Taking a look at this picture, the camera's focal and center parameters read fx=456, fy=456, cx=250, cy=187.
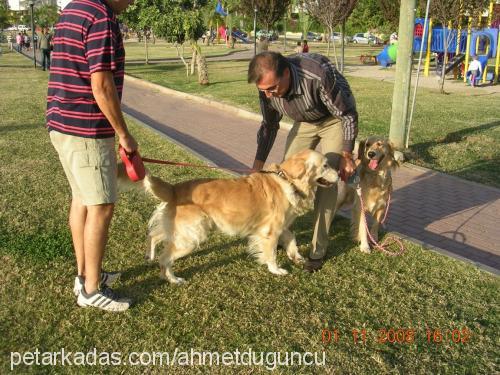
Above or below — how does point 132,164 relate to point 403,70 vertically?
below

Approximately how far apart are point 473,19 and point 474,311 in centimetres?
1560

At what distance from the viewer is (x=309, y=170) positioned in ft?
13.4

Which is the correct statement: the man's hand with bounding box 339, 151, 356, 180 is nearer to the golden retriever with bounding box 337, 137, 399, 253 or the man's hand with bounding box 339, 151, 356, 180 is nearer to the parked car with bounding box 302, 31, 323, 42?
the golden retriever with bounding box 337, 137, 399, 253

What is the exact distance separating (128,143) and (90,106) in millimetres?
353

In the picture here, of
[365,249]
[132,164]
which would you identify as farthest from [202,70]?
[132,164]

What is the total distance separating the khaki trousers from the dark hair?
35.3 inches

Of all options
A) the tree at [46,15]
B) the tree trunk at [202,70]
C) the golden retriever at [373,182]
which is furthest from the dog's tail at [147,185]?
the tree at [46,15]

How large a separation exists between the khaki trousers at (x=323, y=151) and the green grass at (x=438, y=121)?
4286 millimetres

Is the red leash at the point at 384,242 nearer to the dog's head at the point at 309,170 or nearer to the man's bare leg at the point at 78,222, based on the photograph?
the dog's head at the point at 309,170

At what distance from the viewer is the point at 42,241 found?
15.5 ft

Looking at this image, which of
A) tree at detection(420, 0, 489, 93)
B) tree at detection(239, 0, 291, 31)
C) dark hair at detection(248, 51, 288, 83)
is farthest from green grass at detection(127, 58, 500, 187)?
tree at detection(239, 0, 291, 31)

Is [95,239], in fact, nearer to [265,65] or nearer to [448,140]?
[265,65]

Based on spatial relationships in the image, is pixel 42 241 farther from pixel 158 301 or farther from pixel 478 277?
pixel 478 277

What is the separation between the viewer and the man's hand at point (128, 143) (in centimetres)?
318
